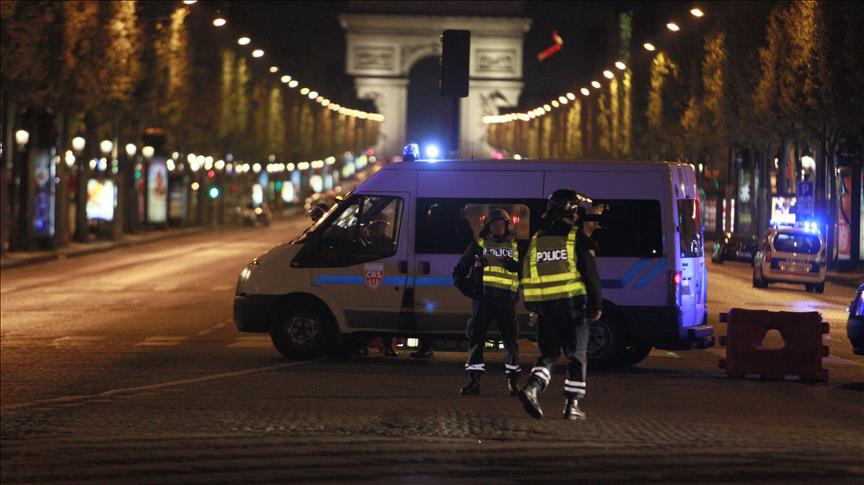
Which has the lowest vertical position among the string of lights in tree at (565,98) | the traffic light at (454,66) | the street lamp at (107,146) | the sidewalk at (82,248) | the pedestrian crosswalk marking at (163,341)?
the sidewalk at (82,248)

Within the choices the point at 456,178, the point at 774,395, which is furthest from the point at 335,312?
the point at 774,395

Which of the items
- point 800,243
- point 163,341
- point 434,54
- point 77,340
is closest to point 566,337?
point 163,341

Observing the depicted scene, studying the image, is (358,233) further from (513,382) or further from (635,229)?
(513,382)

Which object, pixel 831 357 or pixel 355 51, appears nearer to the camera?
pixel 831 357

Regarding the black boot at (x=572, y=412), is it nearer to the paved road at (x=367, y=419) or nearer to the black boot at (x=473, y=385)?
the paved road at (x=367, y=419)

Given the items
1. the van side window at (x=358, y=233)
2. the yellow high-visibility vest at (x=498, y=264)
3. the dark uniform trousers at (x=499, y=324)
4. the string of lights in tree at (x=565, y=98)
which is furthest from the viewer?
the string of lights in tree at (x=565, y=98)

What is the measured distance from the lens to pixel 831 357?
70.4 feet

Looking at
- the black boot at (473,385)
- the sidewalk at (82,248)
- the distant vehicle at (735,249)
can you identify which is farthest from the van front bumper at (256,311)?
the distant vehicle at (735,249)

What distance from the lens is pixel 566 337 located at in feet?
45.7

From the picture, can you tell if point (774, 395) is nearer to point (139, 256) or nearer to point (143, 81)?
point (139, 256)

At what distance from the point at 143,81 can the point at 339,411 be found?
170 ft

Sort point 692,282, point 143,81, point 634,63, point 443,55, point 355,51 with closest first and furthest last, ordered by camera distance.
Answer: point 692,282
point 443,55
point 143,81
point 634,63
point 355,51

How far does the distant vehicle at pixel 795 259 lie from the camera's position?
38.0 metres

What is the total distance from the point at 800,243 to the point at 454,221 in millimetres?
20689
